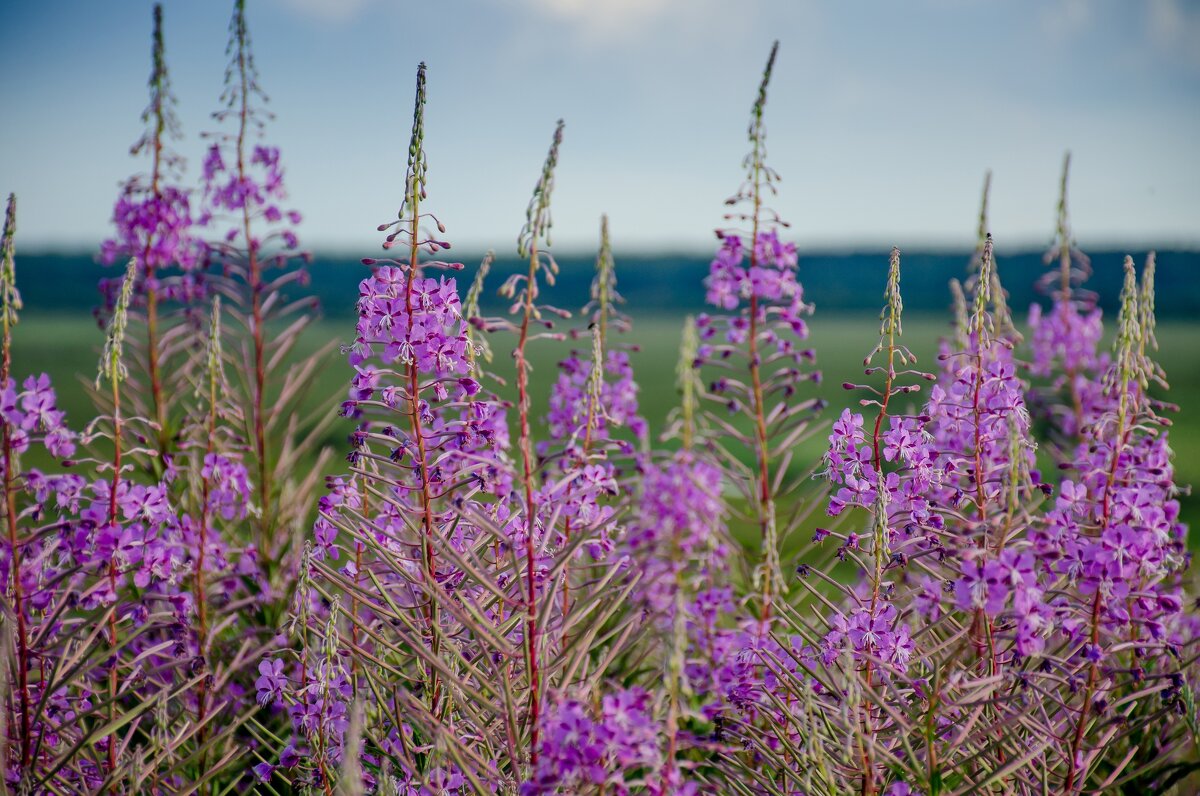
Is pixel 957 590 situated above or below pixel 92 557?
above

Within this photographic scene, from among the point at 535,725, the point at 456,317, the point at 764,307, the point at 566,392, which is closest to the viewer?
the point at 535,725

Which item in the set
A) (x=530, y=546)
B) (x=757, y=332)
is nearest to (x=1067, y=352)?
(x=757, y=332)

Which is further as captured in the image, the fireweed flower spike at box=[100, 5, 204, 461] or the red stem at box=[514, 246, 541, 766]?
the fireweed flower spike at box=[100, 5, 204, 461]

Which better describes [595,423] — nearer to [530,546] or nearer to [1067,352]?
[530,546]

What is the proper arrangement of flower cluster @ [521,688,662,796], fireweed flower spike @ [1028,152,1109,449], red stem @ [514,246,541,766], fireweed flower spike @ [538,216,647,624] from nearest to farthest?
flower cluster @ [521,688,662,796], red stem @ [514,246,541,766], fireweed flower spike @ [538,216,647,624], fireweed flower spike @ [1028,152,1109,449]

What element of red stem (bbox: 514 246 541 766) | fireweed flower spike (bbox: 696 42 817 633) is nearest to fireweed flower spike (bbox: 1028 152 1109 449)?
fireweed flower spike (bbox: 696 42 817 633)

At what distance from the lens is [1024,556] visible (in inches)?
73.5

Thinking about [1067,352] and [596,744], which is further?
[1067,352]

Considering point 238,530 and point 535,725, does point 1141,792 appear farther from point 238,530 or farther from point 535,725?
point 238,530

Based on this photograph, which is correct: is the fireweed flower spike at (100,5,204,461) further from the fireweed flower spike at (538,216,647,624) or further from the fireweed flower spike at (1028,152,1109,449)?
the fireweed flower spike at (1028,152,1109,449)

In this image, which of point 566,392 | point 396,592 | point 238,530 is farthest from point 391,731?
point 238,530

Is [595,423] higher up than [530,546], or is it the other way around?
[595,423]

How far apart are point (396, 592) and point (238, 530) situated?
3234 millimetres

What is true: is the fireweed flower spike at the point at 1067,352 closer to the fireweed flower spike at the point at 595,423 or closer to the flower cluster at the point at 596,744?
the fireweed flower spike at the point at 595,423
